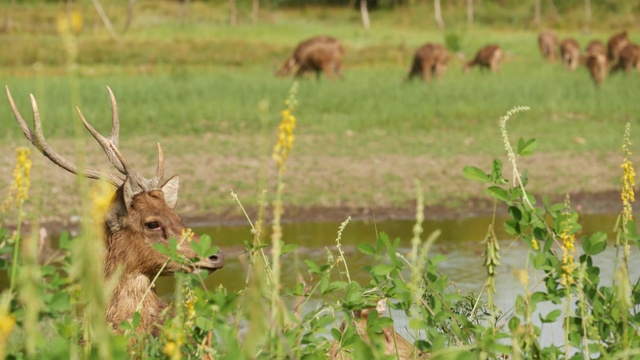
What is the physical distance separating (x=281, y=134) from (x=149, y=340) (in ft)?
3.88

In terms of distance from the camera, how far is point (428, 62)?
24.5 meters

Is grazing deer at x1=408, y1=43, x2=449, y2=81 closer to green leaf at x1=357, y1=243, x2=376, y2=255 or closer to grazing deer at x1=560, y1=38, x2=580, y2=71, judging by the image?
grazing deer at x1=560, y1=38, x2=580, y2=71

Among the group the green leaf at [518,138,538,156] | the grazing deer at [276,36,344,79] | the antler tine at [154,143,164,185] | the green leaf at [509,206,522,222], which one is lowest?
the grazing deer at [276,36,344,79]

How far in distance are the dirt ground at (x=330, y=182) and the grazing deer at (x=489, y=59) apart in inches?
553

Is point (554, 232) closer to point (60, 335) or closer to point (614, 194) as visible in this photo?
point (60, 335)

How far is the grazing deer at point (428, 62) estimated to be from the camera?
2425 centimetres

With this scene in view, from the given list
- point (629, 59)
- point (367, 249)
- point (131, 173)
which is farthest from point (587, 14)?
point (367, 249)

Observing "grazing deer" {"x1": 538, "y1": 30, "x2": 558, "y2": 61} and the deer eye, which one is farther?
"grazing deer" {"x1": 538, "y1": 30, "x2": 558, "y2": 61}

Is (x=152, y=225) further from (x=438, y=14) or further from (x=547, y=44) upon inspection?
(x=438, y=14)

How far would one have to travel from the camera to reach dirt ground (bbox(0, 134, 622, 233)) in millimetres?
11625

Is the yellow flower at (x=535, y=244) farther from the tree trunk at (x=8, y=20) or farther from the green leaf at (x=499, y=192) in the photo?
the tree trunk at (x=8, y=20)

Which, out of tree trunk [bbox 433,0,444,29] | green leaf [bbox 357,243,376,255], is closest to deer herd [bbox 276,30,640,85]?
tree trunk [bbox 433,0,444,29]

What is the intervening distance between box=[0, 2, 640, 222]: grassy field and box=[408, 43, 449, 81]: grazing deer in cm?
34

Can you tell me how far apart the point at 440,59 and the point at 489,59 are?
352cm
